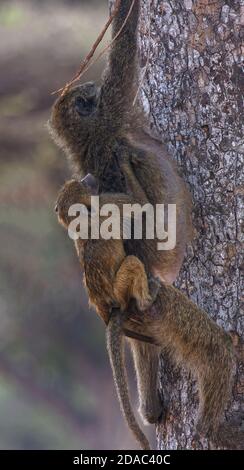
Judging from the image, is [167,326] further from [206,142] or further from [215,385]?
[206,142]

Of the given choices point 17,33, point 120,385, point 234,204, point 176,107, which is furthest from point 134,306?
point 17,33

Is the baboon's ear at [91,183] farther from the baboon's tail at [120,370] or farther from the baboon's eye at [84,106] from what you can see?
the baboon's tail at [120,370]

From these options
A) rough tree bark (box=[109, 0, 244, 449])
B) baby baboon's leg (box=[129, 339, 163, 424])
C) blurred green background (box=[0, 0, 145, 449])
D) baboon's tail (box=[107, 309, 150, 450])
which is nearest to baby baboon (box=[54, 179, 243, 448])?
baboon's tail (box=[107, 309, 150, 450])

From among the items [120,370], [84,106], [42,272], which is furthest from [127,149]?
[42,272]

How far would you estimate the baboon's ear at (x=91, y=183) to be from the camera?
439cm

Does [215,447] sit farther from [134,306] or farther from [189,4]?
[189,4]

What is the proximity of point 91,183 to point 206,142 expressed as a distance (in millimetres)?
530

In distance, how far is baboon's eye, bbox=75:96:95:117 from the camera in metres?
4.70

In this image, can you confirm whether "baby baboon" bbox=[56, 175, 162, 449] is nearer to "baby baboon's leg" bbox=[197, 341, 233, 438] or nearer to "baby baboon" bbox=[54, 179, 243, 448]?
"baby baboon" bbox=[54, 179, 243, 448]

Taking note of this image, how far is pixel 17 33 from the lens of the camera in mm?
9750

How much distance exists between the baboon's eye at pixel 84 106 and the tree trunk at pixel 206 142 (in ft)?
1.06

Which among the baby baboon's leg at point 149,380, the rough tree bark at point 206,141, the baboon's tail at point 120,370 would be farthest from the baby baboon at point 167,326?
the baby baboon's leg at point 149,380

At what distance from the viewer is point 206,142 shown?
4.52 meters
